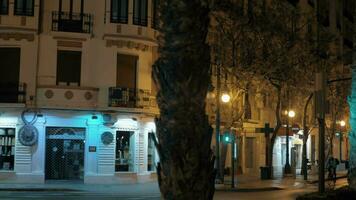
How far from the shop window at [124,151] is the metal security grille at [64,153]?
2.08 m

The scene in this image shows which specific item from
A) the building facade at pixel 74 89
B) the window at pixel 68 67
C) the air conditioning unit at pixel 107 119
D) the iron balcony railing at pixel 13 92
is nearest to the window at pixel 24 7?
the building facade at pixel 74 89

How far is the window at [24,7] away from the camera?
33.2 meters

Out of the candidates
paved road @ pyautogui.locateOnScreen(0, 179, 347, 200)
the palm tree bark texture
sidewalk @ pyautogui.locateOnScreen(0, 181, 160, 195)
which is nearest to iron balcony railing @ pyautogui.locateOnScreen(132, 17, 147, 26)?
sidewalk @ pyautogui.locateOnScreen(0, 181, 160, 195)

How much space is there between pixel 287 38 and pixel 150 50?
8.15 metres

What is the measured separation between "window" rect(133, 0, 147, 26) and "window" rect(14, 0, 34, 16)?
19.0 feet

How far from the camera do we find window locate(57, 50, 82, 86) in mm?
34156

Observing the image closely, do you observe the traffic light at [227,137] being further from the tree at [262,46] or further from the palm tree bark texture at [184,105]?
the palm tree bark texture at [184,105]

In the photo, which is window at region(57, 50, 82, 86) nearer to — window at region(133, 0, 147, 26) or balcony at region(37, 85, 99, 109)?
balcony at region(37, 85, 99, 109)

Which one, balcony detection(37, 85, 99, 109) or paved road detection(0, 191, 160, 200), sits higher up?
balcony detection(37, 85, 99, 109)

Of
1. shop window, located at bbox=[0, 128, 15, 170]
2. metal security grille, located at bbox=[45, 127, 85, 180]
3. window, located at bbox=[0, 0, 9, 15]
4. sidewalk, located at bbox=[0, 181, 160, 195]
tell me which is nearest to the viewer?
sidewalk, located at bbox=[0, 181, 160, 195]

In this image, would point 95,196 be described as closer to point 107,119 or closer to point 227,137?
point 107,119

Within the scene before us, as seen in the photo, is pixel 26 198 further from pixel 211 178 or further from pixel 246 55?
pixel 211 178

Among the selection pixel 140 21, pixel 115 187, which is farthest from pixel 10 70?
pixel 115 187

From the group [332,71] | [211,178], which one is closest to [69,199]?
[211,178]
